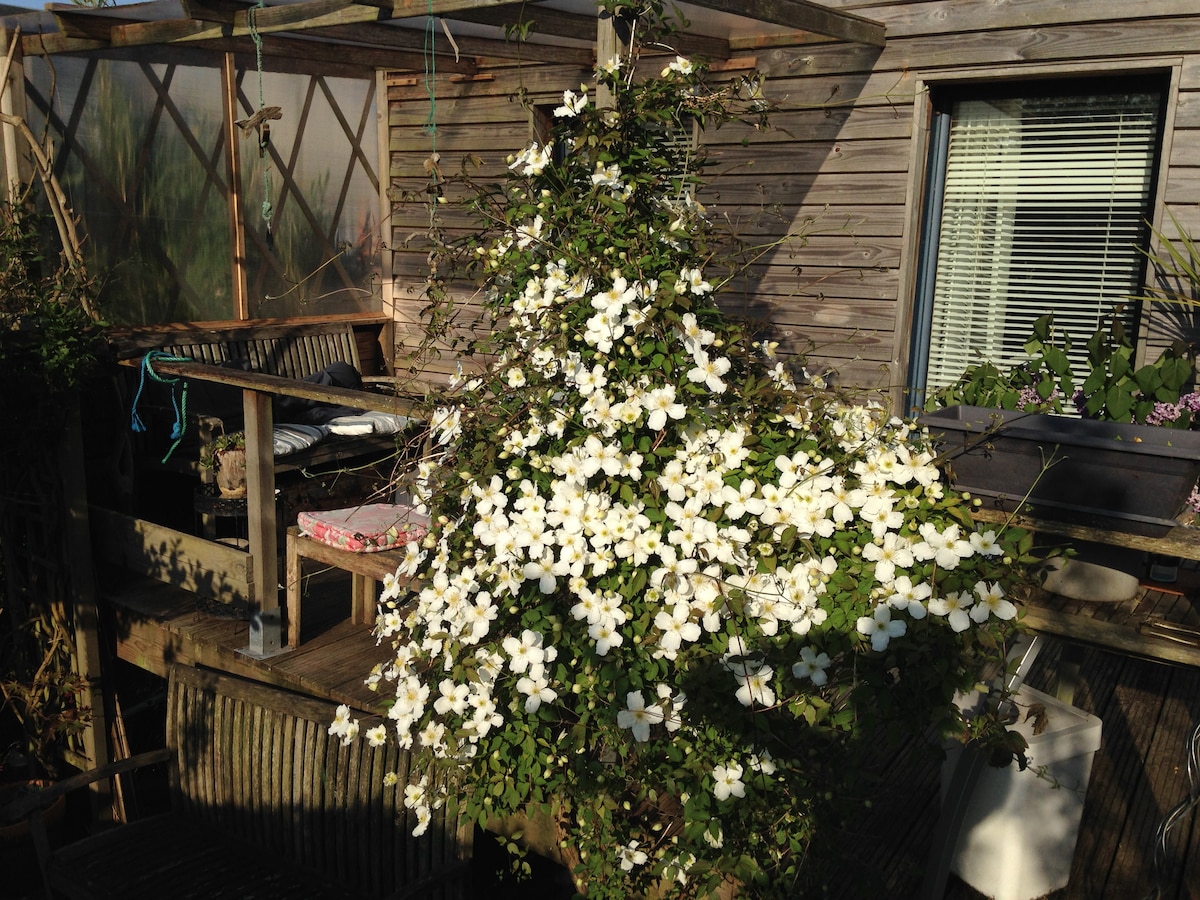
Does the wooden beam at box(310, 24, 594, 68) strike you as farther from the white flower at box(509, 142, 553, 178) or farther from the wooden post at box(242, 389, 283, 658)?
the white flower at box(509, 142, 553, 178)

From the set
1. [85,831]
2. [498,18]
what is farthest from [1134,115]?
[85,831]

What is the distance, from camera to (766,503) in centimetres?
199

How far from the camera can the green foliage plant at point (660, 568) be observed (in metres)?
1.92

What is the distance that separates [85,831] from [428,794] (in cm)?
348

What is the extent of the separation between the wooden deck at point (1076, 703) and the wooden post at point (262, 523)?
94mm

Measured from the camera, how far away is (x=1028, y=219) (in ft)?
15.5

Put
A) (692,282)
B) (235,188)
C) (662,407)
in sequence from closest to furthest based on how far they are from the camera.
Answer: (662,407) < (692,282) < (235,188)

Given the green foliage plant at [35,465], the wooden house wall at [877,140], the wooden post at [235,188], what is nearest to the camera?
the wooden house wall at [877,140]

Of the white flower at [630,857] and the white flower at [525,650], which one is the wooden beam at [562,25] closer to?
the white flower at [525,650]

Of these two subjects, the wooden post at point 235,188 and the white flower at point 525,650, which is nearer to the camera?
the white flower at point 525,650

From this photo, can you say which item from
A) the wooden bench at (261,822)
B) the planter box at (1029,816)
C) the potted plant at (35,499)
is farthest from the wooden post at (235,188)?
the planter box at (1029,816)

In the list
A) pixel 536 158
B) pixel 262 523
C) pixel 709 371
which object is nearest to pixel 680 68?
pixel 536 158

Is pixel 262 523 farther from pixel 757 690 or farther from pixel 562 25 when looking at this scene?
pixel 562 25

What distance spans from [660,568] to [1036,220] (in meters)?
3.44
